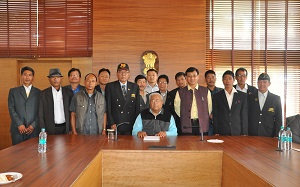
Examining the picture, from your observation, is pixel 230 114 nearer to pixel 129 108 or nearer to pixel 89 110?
pixel 129 108

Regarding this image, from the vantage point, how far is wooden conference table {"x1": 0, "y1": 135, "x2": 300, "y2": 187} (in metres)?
2.09

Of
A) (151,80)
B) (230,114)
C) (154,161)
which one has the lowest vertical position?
(154,161)

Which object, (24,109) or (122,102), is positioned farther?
(24,109)

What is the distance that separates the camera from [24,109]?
173 inches

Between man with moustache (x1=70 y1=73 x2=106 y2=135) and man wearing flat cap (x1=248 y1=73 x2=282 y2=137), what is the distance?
6.69ft

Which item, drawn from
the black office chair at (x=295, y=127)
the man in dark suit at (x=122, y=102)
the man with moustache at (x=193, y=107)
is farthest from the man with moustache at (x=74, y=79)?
the black office chair at (x=295, y=127)

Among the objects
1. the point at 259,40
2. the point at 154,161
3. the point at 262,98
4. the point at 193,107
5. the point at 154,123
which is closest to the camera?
the point at 154,161

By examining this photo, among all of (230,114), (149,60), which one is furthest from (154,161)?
(149,60)

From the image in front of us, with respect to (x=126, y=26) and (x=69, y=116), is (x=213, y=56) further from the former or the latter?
(x=69, y=116)

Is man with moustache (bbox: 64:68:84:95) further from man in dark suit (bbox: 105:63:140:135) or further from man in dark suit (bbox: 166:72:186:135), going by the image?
man in dark suit (bbox: 166:72:186:135)

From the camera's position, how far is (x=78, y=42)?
6566 mm

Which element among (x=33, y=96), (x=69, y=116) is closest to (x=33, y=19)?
(x=33, y=96)

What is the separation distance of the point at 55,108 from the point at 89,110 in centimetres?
56

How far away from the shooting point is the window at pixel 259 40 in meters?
6.46
